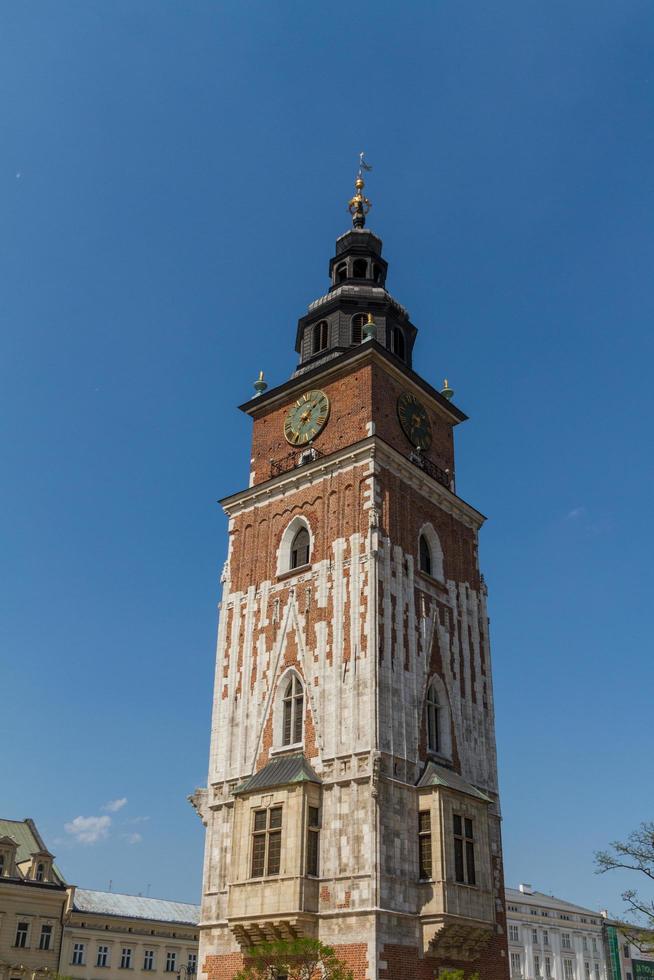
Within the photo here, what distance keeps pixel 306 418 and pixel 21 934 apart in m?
38.9

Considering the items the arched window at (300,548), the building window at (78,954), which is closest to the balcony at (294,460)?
the arched window at (300,548)

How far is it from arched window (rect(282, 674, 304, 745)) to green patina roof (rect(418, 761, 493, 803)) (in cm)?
443

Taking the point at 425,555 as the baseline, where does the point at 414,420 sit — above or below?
above

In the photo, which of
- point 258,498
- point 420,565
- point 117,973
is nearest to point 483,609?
point 420,565

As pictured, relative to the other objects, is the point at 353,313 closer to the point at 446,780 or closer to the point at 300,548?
the point at 300,548

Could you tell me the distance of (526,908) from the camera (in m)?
82.9

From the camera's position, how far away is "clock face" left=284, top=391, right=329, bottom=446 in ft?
125

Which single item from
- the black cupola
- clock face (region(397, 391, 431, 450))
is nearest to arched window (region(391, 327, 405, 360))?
the black cupola

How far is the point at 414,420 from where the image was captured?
39125 mm

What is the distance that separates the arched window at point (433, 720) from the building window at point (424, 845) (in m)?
2.80

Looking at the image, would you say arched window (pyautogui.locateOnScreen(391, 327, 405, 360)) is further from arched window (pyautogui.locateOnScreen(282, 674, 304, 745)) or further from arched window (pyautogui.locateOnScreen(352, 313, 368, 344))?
arched window (pyautogui.locateOnScreen(282, 674, 304, 745))

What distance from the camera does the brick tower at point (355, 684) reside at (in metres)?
29.1

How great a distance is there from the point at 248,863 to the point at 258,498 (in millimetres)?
14022

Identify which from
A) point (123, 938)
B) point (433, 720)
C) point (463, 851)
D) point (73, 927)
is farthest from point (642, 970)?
point (463, 851)
